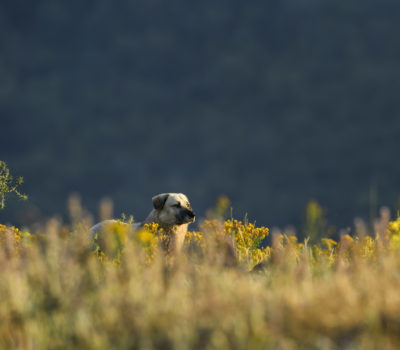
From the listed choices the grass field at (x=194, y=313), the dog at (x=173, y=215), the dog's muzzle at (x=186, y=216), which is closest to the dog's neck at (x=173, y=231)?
the dog at (x=173, y=215)

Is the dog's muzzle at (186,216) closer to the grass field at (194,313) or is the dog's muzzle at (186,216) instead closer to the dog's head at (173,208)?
the dog's head at (173,208)

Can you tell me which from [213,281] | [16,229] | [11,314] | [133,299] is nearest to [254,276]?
[213,281]

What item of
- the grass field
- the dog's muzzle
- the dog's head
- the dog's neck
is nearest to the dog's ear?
the dog's head

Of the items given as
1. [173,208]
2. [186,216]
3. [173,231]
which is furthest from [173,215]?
[173,231]

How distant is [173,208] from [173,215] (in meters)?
0.13

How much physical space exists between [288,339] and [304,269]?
1.41 meters

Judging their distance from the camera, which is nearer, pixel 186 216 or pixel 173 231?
pixel 186 216

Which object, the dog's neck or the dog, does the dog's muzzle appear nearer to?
the dog

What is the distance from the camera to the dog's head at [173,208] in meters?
9.09

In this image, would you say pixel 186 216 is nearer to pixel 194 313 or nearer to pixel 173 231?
pixel 173 231

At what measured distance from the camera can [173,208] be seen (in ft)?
30.2

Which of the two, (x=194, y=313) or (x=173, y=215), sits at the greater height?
(x=173, y=215)

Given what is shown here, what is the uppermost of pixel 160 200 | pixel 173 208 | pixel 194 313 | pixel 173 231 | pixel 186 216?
pixel 160 200

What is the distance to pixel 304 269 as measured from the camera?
4.20 meters
